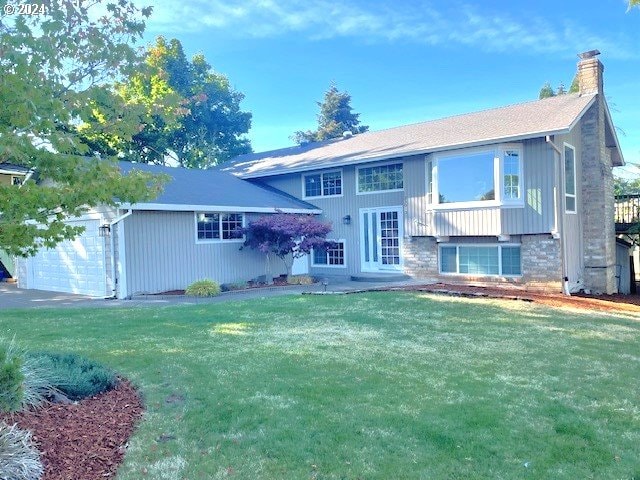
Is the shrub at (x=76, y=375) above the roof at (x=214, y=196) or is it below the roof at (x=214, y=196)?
below

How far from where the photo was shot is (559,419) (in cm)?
445

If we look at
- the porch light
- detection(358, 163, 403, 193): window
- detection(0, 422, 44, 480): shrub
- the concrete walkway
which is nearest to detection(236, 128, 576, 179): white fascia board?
detection(358, 163, 403, 193): window

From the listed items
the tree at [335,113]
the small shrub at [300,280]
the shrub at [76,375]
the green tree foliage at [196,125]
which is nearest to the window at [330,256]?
the small shrub at [300,280]

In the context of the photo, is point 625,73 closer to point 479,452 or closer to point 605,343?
point 605,343

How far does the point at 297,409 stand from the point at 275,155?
776 inches

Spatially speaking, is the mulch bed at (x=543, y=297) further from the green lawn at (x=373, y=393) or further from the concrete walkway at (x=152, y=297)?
the green lawn at (x=373, y=393)

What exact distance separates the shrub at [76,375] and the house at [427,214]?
7.55 metres

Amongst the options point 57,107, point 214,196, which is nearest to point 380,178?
point 214,196

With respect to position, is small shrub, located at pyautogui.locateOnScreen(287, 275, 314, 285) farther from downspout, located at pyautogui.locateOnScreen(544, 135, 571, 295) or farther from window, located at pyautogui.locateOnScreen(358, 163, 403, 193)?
downspout, located at pyautogui.locateOnScreen(544, 135, 571, 295)

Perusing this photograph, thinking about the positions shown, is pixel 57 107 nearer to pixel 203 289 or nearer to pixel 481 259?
pixel 203 289

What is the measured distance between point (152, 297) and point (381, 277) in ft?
23.1

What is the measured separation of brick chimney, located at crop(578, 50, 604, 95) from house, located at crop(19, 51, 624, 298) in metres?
0.04

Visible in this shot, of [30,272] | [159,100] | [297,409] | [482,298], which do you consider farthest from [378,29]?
[297,409]

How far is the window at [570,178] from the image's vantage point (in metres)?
14.5
